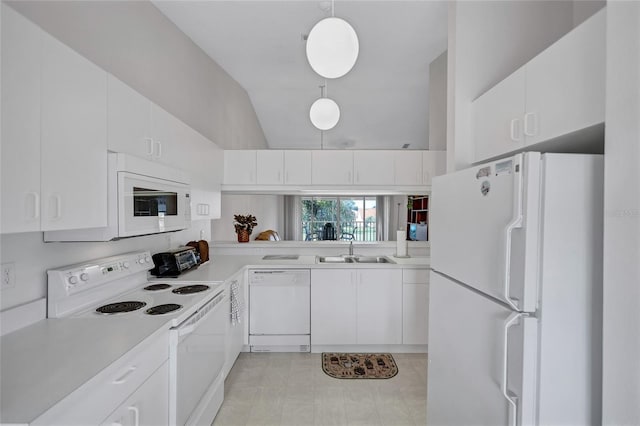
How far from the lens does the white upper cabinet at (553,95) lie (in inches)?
45.0

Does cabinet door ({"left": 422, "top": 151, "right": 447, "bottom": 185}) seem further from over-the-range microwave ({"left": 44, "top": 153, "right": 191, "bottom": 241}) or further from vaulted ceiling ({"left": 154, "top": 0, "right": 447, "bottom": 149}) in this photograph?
over-the-range microwave ({"left": 44, "top": 153, "right": 191, "bottom": 241})

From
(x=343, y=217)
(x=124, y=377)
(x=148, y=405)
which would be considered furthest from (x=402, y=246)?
(x=343, y=217)

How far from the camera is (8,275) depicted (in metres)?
1.33

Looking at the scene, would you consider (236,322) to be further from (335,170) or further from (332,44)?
(332,44)

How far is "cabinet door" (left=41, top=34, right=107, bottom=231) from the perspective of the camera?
1.15 m

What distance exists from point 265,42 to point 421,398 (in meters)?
3.48

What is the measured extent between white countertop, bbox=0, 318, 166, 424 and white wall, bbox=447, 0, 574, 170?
6.51ft

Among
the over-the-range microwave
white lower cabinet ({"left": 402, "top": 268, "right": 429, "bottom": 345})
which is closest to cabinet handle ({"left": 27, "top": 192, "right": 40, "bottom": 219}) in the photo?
the over-the-range microwave

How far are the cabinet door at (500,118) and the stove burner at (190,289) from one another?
194 cm

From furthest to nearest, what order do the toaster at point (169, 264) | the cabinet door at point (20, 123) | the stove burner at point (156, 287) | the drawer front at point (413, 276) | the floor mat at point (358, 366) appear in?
the drawer front at point (413, 276) → the floor mat at point (358, 366) → the toaster at point (169, 264) → the stove burner at point (156, 287) → the cabinet door at point (20, 123)

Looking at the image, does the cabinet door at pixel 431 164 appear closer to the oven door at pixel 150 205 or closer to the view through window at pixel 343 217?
the oven door at pixel 150 205

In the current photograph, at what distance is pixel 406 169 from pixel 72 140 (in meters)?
2.90

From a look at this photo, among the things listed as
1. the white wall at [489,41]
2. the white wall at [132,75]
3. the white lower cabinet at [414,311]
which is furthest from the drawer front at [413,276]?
the white wall at [132,75]

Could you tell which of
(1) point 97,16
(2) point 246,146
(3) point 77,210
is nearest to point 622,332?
(3) point 77,210
